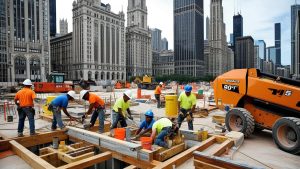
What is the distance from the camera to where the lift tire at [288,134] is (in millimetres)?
6156

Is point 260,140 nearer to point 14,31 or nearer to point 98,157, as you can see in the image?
point 98,157

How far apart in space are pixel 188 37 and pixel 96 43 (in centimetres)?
6691

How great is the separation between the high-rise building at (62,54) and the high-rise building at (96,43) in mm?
6813

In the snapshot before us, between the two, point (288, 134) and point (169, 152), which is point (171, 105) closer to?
point (288, 134)

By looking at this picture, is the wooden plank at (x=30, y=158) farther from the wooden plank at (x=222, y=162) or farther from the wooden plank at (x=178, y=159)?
the wooden plank at (x=222, y=162)

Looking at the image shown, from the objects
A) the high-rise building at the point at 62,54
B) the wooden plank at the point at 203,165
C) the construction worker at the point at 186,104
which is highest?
the high-rise building at the point at 62,54

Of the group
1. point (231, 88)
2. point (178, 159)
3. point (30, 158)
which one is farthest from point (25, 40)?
point (178, 159)

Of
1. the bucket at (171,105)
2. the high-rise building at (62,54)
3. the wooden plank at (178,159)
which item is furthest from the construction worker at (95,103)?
the high-rise building at (62,54)

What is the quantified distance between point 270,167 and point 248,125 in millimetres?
2136

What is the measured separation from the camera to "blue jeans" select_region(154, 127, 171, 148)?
6.19 m

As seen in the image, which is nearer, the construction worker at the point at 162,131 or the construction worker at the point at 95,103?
the construction worker at the point at 162,131

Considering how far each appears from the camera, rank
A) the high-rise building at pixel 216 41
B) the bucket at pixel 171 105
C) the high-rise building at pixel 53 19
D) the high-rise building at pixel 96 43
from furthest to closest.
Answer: the high-rise building at pixel 216 41 → the high-rise building at pixel 53 19 → the high-rise building at pixel 96 43 → the bucket at pixel 171 105

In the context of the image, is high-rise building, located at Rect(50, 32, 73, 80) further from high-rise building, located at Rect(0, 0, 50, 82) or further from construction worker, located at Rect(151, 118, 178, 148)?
construction worker, located at Rect(151, 118, 178, 148)

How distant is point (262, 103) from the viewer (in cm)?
737
